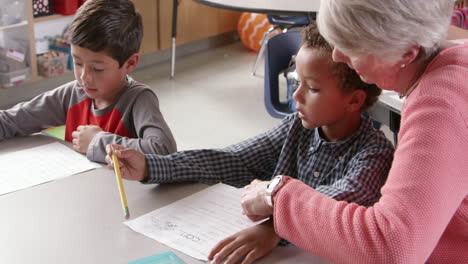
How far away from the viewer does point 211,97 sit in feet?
14.8

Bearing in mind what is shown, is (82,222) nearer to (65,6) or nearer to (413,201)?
(413,201)

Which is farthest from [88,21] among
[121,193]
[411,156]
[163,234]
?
[411,156]

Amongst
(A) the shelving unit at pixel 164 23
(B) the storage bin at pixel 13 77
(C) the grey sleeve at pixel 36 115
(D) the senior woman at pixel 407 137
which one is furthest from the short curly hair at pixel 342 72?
(A) the shelving unit at pixel 164 23

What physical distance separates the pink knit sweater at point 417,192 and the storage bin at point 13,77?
3.44m

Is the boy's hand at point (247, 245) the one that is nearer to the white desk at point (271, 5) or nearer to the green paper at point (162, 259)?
the green paper at point (162, 259)

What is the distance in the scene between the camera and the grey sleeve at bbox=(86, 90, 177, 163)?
1.68m

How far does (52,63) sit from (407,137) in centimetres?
373

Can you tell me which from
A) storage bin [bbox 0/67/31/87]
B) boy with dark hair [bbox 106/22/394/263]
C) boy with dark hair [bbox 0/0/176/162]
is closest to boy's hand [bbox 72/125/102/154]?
boy with dark hair [bbox 0/0/176/162]

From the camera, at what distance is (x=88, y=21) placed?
6.00 feet

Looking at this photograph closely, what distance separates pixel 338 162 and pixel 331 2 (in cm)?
53

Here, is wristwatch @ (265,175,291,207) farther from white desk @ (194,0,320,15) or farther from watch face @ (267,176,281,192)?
white desk @ (194,0,320,15)

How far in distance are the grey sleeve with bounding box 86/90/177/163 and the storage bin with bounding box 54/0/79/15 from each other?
275 centimetres

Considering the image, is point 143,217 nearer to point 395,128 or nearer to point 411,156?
point 411,156

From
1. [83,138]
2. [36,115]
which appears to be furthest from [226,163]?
[36,115]
